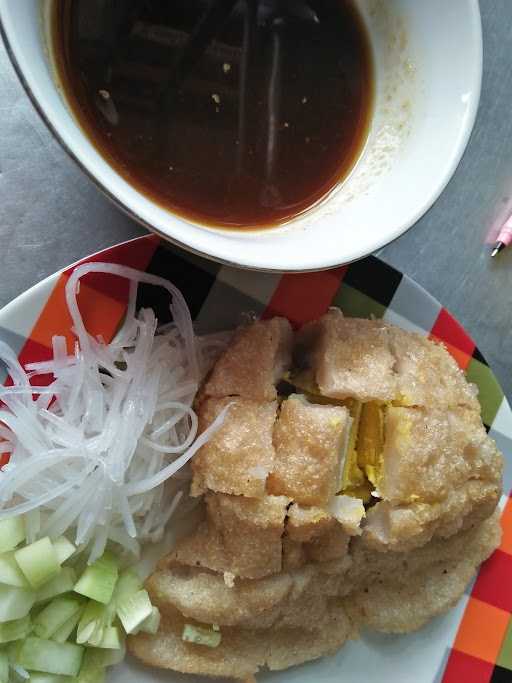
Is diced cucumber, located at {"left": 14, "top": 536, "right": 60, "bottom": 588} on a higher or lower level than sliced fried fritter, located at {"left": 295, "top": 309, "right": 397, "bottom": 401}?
lower

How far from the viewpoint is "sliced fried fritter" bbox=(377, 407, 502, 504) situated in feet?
5.10

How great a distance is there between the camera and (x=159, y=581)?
1649 mm

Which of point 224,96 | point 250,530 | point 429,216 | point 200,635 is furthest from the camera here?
point 429,216

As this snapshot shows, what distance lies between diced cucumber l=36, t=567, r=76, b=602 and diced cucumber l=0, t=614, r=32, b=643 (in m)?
0.06

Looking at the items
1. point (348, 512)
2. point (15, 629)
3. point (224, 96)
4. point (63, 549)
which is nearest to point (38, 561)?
point (63, 549)

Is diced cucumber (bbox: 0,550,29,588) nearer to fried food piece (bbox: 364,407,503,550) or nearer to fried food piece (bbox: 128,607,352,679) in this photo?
fried food piece (bbox: 128,607,352,679)

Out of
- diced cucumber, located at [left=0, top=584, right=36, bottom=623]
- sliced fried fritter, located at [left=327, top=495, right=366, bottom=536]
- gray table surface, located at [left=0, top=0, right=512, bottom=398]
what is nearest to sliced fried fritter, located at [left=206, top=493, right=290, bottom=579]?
sliced fried fritter, located at [left=327, top=495, right=366, bottom=536]

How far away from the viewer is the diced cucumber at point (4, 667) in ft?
5.16

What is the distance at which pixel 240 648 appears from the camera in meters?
1.71

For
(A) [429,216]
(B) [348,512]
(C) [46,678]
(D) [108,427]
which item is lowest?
(C) [46,678]

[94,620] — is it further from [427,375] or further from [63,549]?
[427,375]

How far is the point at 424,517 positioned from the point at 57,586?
819mm

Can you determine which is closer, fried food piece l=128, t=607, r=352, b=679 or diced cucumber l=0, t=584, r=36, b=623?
diced cucumber l=0, t=584, r=36, b=623

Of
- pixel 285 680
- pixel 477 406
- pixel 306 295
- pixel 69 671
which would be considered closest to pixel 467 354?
pixel 477 406
